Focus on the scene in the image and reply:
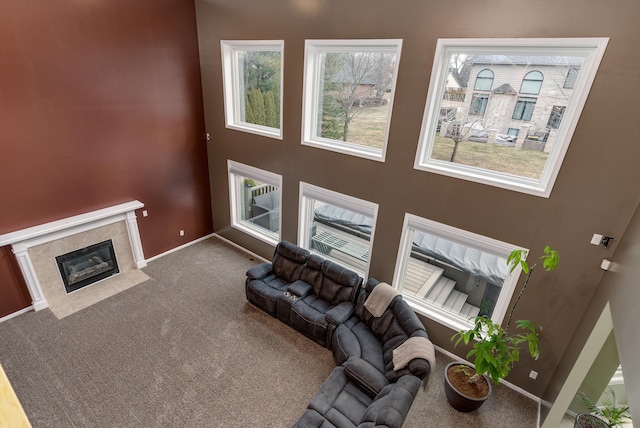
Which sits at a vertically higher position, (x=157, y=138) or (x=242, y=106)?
(x=242, y=106)

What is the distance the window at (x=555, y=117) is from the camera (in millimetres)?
3444

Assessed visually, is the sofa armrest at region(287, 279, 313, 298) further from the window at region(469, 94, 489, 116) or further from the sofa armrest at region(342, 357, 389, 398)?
the window at region(469, 94, 489, 116)

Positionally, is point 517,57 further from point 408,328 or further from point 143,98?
point 143,98

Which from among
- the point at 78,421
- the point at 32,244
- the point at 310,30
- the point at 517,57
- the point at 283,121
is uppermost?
the point at 310,30

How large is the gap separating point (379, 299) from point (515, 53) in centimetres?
344

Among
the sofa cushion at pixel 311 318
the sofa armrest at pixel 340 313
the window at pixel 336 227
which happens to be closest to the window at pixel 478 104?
the window at pixel 336 227

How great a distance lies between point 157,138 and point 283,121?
248cm

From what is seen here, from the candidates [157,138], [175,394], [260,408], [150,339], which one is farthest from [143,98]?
[260,408]

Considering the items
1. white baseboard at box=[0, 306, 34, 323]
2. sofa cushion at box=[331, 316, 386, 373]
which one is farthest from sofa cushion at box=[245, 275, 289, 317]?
white baseboard at box=[0, 306, 34, 323]

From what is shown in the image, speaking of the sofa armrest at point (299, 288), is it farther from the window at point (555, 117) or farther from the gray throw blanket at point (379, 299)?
the window at point (555, 117)

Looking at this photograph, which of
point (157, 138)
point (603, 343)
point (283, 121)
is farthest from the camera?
point (157, 138)

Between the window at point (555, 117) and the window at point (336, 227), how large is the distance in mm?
2427

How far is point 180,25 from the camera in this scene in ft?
18.8

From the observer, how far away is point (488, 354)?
3600 millimetres
